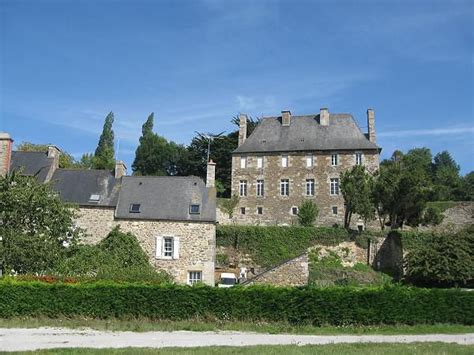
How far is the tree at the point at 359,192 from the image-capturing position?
29.5 m

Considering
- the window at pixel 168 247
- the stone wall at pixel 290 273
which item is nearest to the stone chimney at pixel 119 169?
the window at pixel 168 247

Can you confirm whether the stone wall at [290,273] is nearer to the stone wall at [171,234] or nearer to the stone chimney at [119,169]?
the stone wall at [171,234]

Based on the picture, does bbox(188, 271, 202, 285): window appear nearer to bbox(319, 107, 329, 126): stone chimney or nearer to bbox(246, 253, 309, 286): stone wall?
bbox(246, 253, 309, 286): stone wall

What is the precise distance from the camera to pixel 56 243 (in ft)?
63.7

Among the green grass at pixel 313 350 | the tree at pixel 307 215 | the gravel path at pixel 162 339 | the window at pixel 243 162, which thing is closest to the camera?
the green grass at pixel 313 350

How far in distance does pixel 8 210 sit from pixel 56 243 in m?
2.21

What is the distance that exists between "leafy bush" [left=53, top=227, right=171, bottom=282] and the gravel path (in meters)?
5.46

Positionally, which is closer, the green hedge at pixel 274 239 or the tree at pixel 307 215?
the green hedge at pixel 274 239

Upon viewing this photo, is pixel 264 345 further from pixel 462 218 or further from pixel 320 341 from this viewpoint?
pixel 462 218

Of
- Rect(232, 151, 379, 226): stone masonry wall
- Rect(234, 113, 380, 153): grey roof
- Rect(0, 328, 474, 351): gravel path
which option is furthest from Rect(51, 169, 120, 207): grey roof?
Rect(234, 113, 380, 153): grey roof

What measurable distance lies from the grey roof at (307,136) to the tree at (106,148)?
1490cm

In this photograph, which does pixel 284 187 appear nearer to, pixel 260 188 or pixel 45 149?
pixel 260 188

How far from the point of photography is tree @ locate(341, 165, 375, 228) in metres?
29.5

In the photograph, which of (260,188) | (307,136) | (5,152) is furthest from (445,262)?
(5,152)
